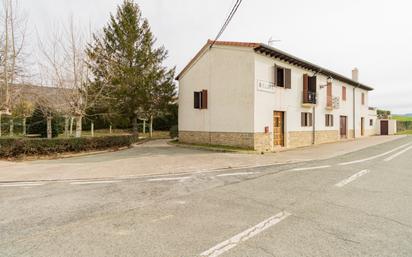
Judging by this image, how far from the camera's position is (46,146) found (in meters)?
11.3

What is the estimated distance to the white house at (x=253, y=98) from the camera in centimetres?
1369

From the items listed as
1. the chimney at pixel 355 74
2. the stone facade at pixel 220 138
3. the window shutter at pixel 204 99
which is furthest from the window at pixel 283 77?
the chimney at pixel 355 74

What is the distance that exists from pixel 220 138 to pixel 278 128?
4.06 meters

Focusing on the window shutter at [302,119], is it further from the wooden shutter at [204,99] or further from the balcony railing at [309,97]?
the wooden shutter at [204,99]

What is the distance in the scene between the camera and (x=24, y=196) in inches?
209

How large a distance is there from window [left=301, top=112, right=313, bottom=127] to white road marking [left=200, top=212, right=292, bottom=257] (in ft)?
47.9

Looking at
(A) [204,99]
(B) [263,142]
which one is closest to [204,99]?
(A) [204,99]

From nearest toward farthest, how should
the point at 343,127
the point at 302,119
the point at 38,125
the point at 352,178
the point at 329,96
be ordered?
the point at 352,178 < the point at 302,119 < the point at 329,96 < the point at 38,125 < the point at 343,127

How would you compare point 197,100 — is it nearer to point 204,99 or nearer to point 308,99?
point 204,99

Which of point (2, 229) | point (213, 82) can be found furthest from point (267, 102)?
point (2, 229)

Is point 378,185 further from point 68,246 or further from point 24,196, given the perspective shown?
point 24,196

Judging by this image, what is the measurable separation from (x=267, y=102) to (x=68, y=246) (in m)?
13.1

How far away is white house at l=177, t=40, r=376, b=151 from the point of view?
1369cm

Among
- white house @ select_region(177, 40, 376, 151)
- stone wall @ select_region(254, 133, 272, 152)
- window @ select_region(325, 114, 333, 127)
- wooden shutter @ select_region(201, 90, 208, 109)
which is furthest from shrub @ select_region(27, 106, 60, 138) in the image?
window @ select_region(325, 114, 333, 127)
